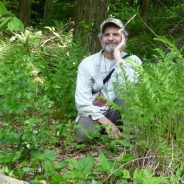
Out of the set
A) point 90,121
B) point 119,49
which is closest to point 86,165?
point 90,121

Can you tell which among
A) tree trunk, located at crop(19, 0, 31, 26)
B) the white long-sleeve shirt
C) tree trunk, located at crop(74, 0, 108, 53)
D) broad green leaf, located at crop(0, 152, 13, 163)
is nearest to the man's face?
the white long-sleeve shirt

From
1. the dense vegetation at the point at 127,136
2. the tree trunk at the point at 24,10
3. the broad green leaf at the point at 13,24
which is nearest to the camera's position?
the broad green leaf at the point at 13,24

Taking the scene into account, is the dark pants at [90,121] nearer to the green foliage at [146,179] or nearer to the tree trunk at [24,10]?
the green foliage at [146,179]

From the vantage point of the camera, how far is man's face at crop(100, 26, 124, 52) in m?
5.34

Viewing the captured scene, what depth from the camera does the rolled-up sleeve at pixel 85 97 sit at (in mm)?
5141

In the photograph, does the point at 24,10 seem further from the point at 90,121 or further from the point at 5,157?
the point at 5,157

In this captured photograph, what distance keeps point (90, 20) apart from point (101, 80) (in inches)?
124

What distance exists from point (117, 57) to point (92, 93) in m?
0.54

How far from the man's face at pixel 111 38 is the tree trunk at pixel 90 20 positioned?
2753 mm

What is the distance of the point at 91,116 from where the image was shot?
5168mm

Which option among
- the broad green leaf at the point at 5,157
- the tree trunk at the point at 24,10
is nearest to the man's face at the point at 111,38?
the broad green leaf at the point at 5,157

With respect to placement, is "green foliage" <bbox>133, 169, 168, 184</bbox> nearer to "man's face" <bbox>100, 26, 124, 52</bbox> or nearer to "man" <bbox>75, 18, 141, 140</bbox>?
"man" <bbox>75, 18, 141, 140</bbox>

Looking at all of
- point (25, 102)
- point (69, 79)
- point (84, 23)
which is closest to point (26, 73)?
point (25, 102)

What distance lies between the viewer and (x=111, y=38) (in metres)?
5.39
